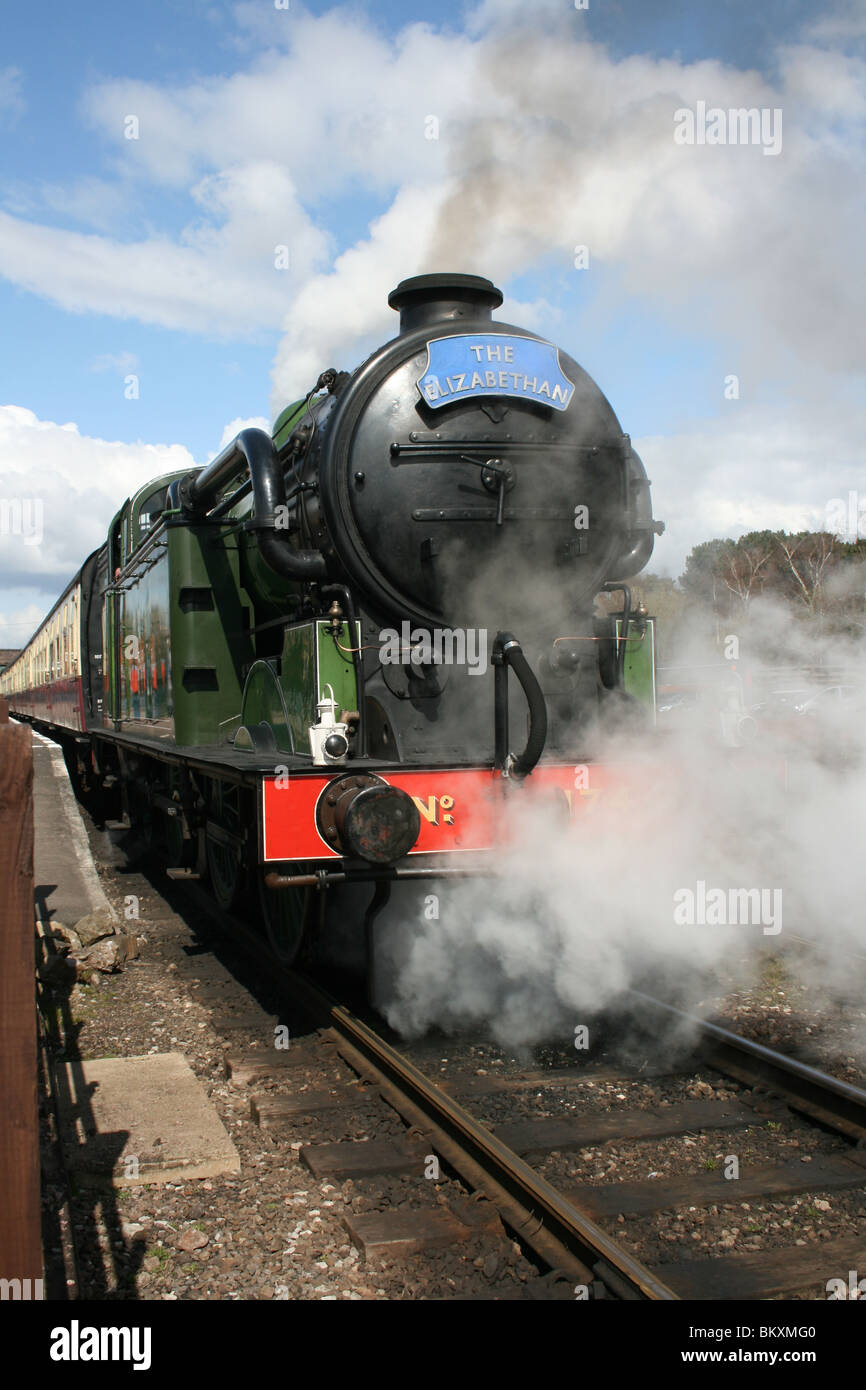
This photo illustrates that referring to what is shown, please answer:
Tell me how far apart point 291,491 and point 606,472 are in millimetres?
1430

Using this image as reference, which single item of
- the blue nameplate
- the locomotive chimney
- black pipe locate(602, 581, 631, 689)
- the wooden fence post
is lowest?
the wooden fence post

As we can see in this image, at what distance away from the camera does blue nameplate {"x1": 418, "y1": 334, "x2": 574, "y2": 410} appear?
4586mm

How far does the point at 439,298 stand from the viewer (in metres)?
4.92

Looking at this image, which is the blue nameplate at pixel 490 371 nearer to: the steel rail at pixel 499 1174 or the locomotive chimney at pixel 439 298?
the locomotive chimney at pixel 439 298

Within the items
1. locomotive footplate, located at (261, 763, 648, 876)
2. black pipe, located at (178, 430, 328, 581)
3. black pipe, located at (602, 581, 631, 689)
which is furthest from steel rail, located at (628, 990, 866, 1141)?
black pipe, located at (178, 430, 328, 581)

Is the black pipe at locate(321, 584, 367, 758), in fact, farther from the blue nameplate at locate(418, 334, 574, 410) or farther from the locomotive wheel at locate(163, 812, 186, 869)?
the locomotive wheel at locate(163, 812, 186, 869)

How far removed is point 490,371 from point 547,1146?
307 cm

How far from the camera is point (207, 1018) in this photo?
15.8 feet

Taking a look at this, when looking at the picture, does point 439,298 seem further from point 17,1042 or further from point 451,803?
point 17,1042

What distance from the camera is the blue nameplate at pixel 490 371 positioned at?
459 cm

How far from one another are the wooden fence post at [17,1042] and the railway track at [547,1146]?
3.71ft

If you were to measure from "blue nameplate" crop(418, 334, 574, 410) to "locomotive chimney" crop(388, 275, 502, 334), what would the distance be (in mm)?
268
